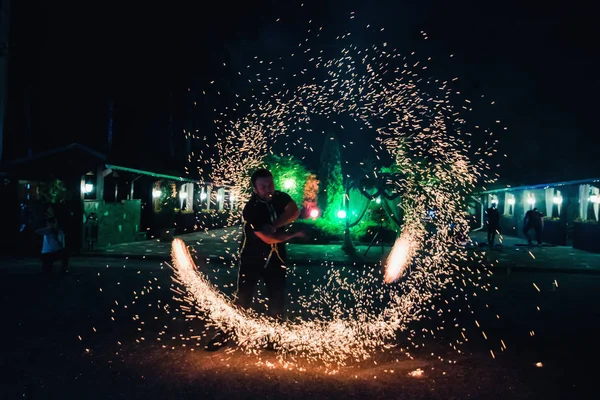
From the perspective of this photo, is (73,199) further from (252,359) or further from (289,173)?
(252,359)

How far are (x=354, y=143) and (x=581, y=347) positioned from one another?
60.7 ft

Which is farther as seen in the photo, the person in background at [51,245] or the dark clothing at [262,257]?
the person in background at [51,245]

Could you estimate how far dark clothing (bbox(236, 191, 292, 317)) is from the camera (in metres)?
5.48

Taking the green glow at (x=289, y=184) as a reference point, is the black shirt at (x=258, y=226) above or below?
below

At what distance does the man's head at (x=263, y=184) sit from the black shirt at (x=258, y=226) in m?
0.06

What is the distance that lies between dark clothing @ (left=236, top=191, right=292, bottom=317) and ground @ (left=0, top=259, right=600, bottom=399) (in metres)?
0.65

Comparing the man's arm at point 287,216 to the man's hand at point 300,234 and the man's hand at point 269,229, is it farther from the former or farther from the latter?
the man's hand at point 300,234

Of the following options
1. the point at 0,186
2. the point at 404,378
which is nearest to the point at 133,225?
the point at 0,186

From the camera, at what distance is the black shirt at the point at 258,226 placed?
216 inches

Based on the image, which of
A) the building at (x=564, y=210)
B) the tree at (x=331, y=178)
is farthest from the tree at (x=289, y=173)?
the building at (x=564, y=210)

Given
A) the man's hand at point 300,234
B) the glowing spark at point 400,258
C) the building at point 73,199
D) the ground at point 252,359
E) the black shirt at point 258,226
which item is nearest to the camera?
the ground at point 252,359

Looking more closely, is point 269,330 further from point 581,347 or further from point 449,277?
point 449,277

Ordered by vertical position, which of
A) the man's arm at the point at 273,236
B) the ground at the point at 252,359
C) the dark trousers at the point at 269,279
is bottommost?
the ground at the point at 252,359

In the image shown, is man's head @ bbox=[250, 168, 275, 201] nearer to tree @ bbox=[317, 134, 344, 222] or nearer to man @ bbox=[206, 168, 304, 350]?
man @ bbox=[206, 168, 304, 350]
